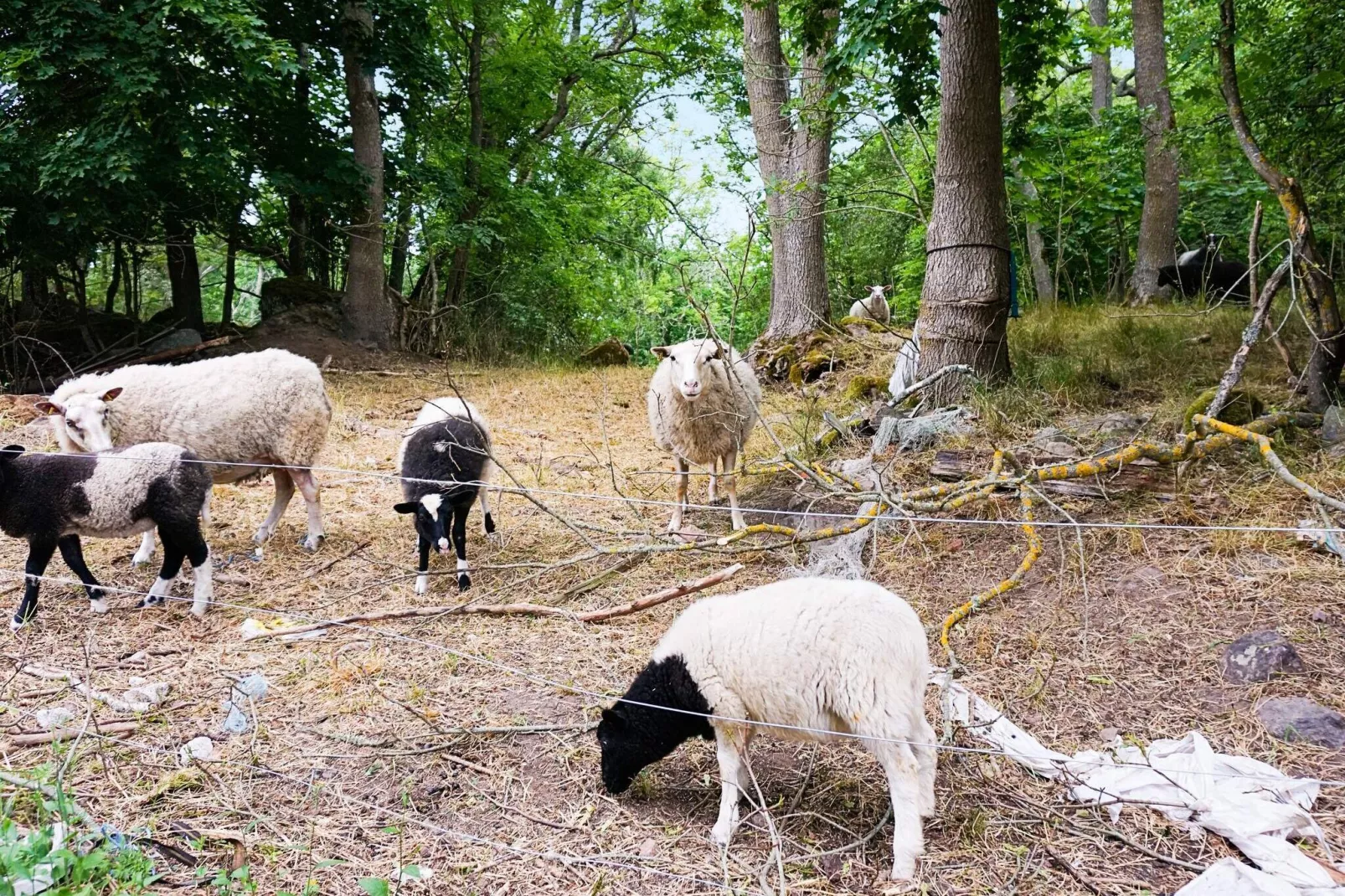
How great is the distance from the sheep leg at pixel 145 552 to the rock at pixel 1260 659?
20.2 feet

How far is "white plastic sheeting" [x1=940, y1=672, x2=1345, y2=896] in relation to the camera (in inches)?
89.6

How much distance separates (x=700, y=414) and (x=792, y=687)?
3.63 m

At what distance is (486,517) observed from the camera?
5828 mm

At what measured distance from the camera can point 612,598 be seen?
464 cm

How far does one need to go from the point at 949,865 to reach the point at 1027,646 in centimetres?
153

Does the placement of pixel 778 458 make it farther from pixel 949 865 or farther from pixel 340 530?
pixel 340 530

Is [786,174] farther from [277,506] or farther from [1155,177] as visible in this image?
[277,506]

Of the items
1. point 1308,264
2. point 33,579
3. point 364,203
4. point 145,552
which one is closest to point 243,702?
point 33,579

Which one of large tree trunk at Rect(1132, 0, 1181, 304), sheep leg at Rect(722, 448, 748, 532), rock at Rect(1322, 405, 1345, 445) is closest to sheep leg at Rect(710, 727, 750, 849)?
sheep leg at Rect(722, 448, 748, 532)

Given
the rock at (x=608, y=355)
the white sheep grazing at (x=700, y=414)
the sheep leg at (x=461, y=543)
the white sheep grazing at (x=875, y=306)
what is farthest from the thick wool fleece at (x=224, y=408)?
the white sheep grazing at (x=875, y=306)

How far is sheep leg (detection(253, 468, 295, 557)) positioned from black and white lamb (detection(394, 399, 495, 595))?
1151 mm

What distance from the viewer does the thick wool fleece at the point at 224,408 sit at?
17.9 feet

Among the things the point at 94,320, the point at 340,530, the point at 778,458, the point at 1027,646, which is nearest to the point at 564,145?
the point at 94,320

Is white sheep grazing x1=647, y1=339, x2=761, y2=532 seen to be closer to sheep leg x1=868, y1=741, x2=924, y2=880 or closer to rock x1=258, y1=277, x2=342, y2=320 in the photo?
sheep leg x1=868, y1=741, x2=924, y2=880
